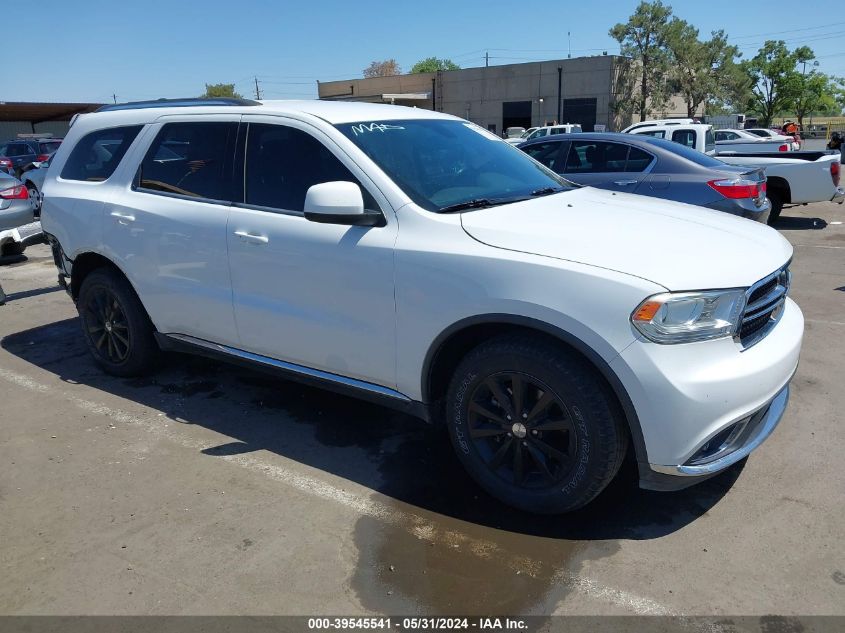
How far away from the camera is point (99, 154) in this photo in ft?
16.4

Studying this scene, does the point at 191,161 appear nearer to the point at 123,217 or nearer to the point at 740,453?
the point at 123,217

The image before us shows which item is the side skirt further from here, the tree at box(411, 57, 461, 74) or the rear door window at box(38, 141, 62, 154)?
the tree at box(411, 57, 461, 74)

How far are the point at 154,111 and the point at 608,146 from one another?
5.52 metres

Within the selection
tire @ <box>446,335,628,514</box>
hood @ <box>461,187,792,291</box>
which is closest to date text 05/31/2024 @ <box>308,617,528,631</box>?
tire @ <box>446,335,628,514</box>

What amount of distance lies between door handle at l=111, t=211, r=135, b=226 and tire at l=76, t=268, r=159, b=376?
451 millimetres

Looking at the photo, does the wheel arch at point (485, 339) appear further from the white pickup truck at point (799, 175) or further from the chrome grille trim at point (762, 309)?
the white pickup truck at point (799, 175)

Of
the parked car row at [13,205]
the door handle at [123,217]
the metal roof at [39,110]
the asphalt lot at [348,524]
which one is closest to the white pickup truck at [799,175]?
the asphalt lot at [348,524]

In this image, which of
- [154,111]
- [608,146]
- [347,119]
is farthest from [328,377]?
[608,146]

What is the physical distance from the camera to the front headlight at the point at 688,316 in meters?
2.72

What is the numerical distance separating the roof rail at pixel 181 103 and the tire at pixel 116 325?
3.94 feet

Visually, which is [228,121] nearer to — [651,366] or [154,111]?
[154,111]

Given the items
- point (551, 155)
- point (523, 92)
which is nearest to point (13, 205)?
point (551, 155)

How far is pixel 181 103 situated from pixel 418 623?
12.2 feet

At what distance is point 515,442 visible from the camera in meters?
3.21
